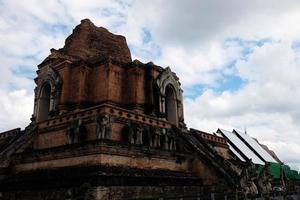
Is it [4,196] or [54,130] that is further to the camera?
[54,130]

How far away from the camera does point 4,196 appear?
52.7 ft

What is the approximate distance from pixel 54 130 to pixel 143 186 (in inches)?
286

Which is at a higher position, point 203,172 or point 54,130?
point 54,130

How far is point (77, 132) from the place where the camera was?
1772cm

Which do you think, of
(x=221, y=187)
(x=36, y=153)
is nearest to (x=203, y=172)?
(x=221, y=187)

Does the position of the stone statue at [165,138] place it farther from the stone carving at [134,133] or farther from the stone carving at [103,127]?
the stone carving at [103,127]

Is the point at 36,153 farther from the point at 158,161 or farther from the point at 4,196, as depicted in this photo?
the point at 158,161

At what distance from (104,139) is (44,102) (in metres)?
11.1

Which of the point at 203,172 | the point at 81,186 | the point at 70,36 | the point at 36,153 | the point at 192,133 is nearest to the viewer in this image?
the point at 81,186

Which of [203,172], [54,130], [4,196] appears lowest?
[4,196]

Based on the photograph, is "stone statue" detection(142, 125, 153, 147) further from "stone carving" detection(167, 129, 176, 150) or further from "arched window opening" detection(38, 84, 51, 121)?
"arched window opening" detection(38, 84, 51, 121)

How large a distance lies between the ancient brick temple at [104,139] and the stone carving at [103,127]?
5cm

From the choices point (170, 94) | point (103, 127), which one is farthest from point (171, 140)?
point (170, 94)

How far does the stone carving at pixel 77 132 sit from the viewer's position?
58.1ft
